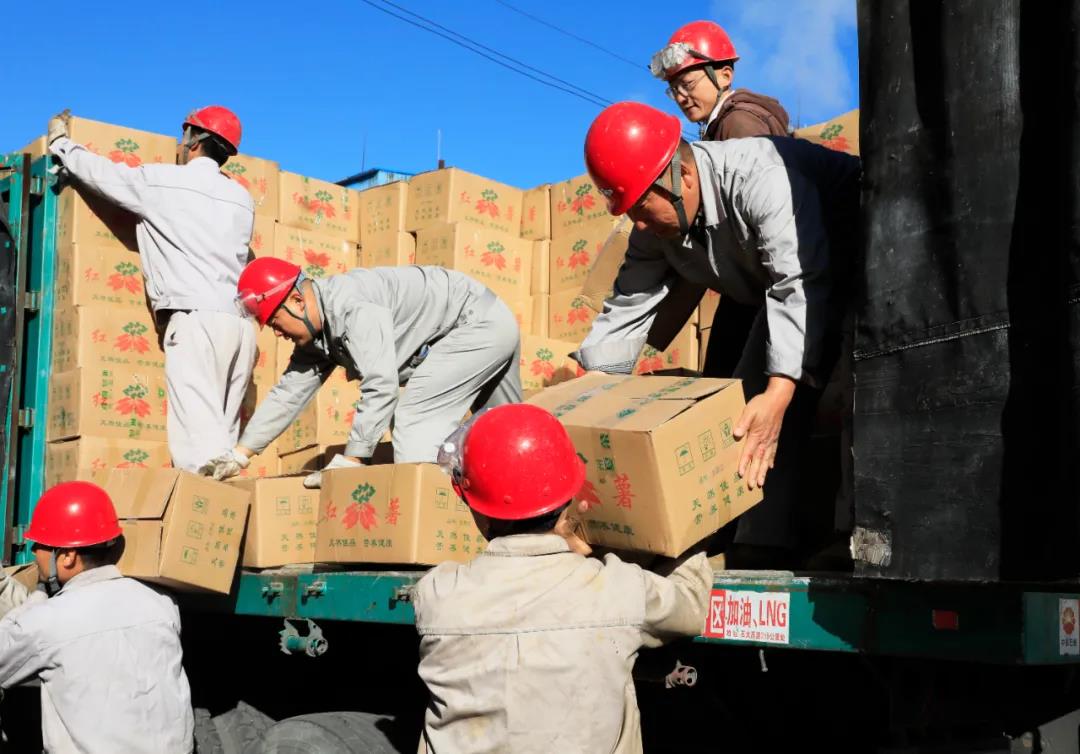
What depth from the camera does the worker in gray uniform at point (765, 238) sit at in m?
3.02

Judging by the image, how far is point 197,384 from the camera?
5.16 m

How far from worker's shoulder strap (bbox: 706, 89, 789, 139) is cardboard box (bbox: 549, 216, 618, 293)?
5.20 feet

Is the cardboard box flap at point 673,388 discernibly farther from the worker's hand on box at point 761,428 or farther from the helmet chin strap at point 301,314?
the helmet chin strap at point 301,314

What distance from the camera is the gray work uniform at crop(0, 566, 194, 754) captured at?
150 inches

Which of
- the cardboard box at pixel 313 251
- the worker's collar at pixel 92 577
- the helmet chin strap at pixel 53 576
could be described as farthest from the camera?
the cardboard box at pixel 313 251

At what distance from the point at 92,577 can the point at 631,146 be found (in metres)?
2.31

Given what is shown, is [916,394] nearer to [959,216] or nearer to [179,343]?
[959,216]

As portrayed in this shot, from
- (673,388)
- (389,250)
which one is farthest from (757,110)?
(389,250)

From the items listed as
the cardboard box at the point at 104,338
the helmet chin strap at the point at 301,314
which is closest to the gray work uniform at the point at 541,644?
the helmet chin strap at the point at 301,314

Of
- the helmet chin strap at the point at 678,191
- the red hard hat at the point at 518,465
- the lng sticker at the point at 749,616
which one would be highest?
the helmet chin strap at the point at 678,191

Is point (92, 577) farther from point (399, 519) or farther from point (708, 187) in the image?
point (708, 187)

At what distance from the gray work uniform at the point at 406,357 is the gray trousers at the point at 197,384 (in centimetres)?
17

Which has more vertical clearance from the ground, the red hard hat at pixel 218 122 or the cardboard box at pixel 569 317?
the red hard hat at pixel 218 122

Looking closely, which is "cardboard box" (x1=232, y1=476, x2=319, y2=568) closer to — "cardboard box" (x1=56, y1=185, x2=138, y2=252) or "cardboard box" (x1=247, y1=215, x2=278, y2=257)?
"cardboard box" (x1=56, y1=185, x2=138, y2=252)
